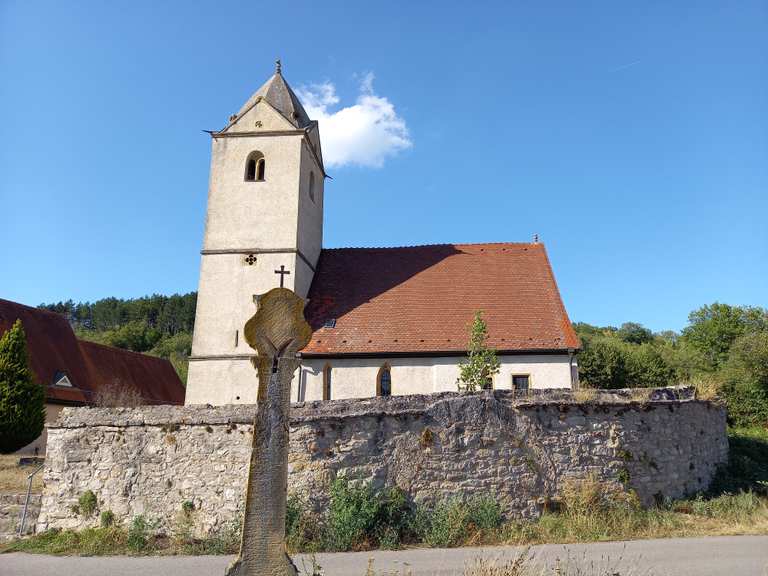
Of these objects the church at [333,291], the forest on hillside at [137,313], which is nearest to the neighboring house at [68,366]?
the church at [333,291]

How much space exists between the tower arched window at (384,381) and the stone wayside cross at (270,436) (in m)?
12.5

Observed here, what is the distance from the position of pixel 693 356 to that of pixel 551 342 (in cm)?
2960

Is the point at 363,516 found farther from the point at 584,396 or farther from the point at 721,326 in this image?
the point at 721,326

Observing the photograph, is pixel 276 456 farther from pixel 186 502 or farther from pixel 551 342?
pixel 551 342

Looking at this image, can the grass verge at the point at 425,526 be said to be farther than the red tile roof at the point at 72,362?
No

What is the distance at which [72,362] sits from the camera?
27719mm

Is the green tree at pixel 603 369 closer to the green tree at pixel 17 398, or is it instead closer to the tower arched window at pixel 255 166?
the tower arched window at pixel 255 166

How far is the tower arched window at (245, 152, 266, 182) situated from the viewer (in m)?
21.2

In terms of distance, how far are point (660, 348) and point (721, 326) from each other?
17.5 ft

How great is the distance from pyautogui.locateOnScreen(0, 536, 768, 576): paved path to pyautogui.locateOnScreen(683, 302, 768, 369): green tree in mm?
38990

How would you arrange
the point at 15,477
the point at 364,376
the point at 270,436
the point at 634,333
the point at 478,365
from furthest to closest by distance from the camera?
the point at 634,333 < the point at 364,376 < the point at 478,365 < the point at 15,477 < the point at 270,436

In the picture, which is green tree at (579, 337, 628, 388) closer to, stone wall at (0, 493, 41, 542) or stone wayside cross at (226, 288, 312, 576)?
stone wall at (0, 493, 41, 542)

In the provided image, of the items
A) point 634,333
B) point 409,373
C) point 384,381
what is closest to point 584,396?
point 409,373

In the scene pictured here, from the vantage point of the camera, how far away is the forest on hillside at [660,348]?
2439 cm
